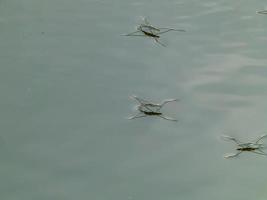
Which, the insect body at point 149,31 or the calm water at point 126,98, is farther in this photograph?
the insect body at point 149,31

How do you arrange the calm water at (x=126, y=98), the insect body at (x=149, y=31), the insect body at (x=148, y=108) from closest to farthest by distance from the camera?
the calm water at (x=126, y=98) → the insect body at (x=148, y=108) → the insect body at (x=149, y=31)

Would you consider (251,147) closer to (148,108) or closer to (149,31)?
(148,108)

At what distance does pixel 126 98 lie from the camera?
2.64m

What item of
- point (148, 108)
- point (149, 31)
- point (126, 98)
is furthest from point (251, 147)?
point (149, 31)

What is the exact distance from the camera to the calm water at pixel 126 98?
87.8 inches

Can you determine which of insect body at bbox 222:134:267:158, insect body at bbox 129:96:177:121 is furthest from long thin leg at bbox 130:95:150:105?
insect body at bbox 222:134:267:158

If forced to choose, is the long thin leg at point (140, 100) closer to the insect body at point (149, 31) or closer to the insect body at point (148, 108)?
the insect body at point (148, 108)

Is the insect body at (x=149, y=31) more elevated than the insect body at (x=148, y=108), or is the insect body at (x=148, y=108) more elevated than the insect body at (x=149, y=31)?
the insect body at (x=149, y=31)

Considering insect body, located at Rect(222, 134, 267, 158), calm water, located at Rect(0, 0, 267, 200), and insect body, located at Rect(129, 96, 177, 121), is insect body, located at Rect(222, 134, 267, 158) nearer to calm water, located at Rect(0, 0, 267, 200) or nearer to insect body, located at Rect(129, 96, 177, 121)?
calm water, located at Rect(0, 0, 267, 200)

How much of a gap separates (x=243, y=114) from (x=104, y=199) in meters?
0.93

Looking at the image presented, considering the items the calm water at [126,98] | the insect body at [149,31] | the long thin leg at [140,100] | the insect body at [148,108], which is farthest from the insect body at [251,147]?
the insect body at [149,31]

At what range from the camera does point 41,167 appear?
7.35 ft

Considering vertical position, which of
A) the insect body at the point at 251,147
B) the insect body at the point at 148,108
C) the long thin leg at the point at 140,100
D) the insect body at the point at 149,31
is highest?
the insect body at the point at 149,31

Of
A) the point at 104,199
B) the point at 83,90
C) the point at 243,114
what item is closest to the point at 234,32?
the point at 243,114
